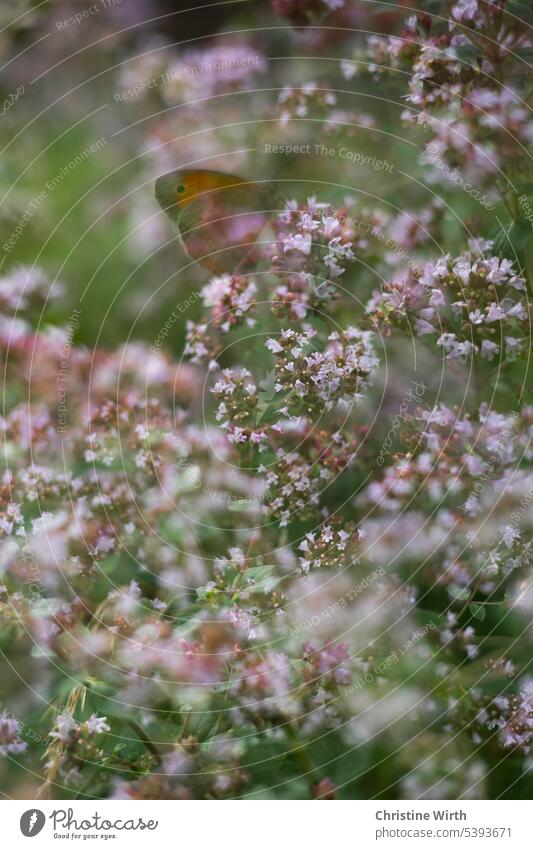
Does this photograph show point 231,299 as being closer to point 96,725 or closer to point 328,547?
point 328,547

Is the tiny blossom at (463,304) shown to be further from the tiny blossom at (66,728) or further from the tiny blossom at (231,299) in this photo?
the tiny blossom at (66,728)
